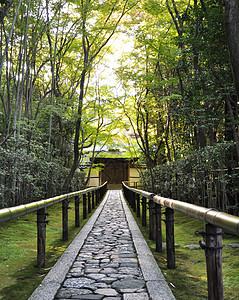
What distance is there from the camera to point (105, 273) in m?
3.55

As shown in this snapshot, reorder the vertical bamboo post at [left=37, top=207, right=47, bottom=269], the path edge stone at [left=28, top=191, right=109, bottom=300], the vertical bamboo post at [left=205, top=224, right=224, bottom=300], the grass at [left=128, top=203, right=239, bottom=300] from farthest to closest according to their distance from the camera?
the vertical bamboo post at [left=37, top=207, right=47, bottom=269] → the grass at [left=128, top=203, right=239, bottom=300] → the path edge stone at [left=28, top=191, right=109, bottom=300] → the vertical bamboo post at [left=205, top=224, right=224, bottom=300]

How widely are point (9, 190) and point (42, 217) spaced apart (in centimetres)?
365

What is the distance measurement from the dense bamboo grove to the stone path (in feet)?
8.19

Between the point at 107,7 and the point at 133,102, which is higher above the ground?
the point at 107,7

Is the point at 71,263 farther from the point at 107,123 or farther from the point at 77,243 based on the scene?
the point at 107,123

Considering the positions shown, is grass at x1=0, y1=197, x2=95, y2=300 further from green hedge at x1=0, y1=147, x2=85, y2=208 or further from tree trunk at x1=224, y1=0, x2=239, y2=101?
tree trunk at x1=224, y1=0, x2=239, y2=101

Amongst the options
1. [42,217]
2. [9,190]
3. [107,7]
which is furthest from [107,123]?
[42,217]

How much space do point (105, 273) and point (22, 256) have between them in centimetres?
156

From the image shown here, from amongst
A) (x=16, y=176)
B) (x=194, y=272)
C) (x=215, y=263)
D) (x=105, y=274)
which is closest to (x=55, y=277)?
(x=105, y=274)

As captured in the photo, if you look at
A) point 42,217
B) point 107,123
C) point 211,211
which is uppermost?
point 107,123

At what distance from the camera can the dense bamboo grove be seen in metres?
5.91

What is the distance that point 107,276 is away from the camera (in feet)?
A: 11.3

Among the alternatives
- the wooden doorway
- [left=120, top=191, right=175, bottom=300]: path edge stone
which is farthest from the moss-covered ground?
the wooden doorway

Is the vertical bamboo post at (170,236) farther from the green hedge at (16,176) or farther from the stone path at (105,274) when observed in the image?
the green hedge at (16,176)
